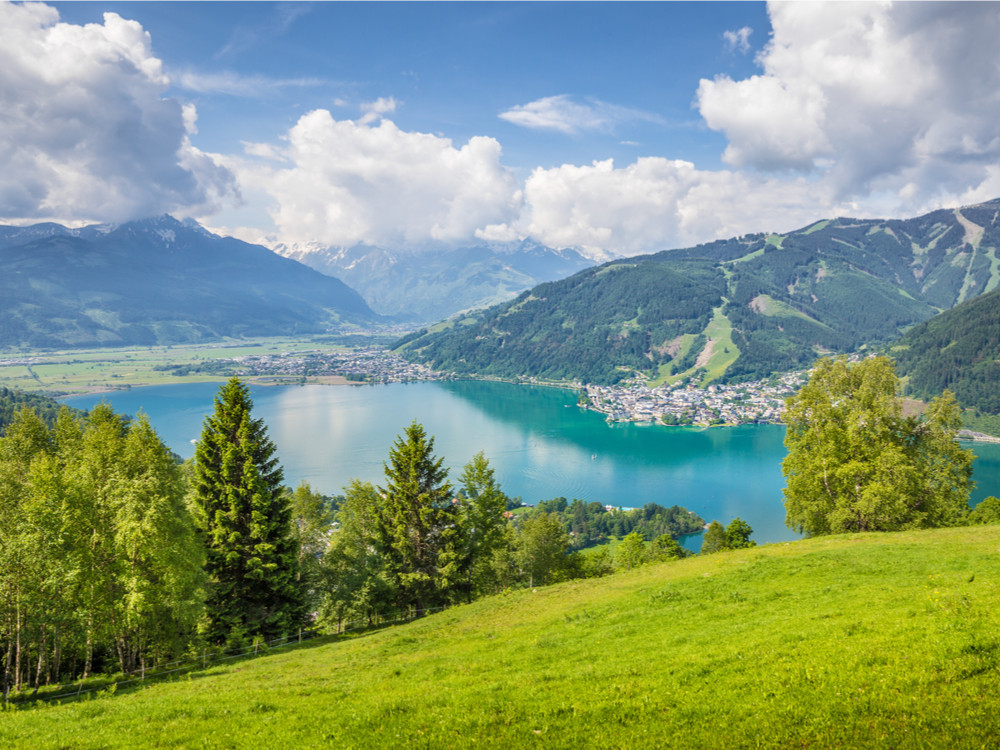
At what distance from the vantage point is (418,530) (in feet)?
107

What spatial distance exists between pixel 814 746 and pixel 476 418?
595 ft

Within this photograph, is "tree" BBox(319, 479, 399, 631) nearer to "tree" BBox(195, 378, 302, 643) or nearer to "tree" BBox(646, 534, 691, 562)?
"tree" BBox(195, 378, 302, 643)

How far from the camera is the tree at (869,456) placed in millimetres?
29969

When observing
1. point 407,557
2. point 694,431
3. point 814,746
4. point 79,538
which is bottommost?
point 694,431

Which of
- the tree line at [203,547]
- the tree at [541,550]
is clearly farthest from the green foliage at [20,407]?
the tree at [541,550]

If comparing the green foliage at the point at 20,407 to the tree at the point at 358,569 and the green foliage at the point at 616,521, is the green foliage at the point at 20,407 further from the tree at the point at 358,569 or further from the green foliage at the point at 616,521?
the tree at the point at 358,569

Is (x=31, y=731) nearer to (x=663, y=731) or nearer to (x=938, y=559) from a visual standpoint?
(x=663, y=731)

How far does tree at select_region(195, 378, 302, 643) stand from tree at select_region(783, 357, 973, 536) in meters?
31.4

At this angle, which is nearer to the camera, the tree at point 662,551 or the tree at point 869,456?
the tree at point 869,456

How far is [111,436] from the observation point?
27359mm

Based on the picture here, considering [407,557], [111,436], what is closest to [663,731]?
[407,557]

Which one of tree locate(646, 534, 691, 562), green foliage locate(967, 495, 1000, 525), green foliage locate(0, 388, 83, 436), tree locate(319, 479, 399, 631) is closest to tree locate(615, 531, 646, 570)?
tree locate(646, 534, 691, 562)

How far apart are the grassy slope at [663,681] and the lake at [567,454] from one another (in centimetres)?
7703

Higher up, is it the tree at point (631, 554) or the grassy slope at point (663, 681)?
the grassy slope at point (663, 681)
